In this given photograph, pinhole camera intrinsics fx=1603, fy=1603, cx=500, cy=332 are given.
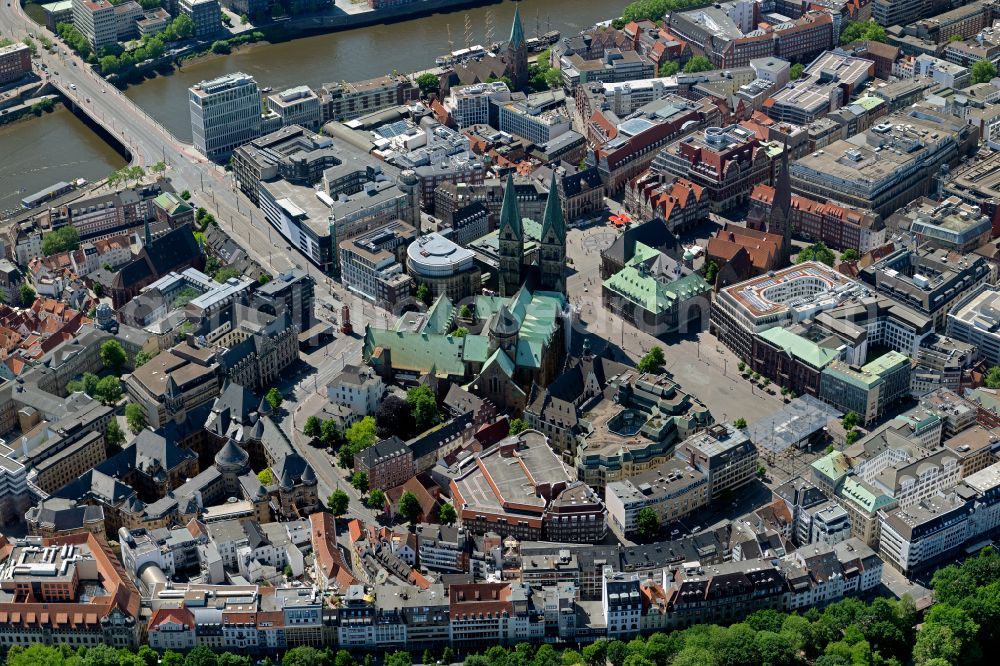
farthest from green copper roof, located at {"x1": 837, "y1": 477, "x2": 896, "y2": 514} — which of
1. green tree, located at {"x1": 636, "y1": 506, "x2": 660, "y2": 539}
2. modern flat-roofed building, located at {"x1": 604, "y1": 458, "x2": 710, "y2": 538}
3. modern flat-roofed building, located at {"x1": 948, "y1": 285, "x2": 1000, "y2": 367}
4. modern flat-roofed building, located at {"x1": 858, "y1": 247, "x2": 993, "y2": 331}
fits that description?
modern flat-roofed building, located at {"x1": 858, "y1": 247, "x2": 993, "y2": 331}

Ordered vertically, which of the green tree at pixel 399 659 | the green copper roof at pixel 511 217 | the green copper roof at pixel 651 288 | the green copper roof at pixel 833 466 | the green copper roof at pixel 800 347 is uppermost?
the green copper roof at pixel 511 217

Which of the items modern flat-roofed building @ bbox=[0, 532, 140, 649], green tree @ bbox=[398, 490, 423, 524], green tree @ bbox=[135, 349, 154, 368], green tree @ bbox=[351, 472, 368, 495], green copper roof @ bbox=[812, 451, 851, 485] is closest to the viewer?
modern flat-roofed building @ bbox=[0, 532, 140, 649]

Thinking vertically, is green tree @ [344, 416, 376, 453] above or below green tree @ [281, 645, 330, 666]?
above

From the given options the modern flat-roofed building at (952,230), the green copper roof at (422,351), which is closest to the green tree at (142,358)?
the green copper roof at (422,351)

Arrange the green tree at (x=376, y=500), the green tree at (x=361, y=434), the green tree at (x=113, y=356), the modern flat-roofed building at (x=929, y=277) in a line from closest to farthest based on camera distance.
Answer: the green tree at (x=376, y=500) < the green tree at (x=361, y=434) < the green tree at (x=113, y=356) < the modern flat-roofed building at (x=929, y=277)

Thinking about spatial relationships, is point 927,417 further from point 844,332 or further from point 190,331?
point 190,331

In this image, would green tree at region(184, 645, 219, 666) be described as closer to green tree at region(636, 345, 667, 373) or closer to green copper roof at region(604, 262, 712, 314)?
green tree at region(636, 345, 667, 373)

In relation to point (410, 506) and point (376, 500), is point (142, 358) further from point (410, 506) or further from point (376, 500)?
point (410, 506)

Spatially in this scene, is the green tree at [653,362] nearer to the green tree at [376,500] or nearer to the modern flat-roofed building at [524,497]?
the modern flat-roofed building at [524,497]
